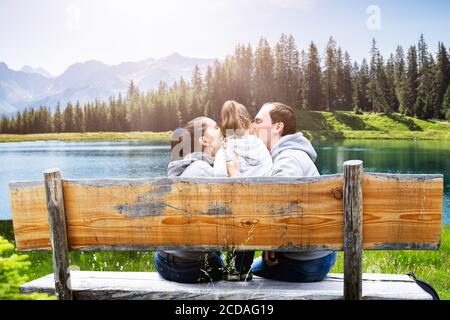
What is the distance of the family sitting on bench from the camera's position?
3.80 metres

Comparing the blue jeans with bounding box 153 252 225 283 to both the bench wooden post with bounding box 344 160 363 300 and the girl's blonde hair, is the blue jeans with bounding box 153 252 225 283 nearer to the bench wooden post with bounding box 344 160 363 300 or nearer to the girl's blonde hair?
the bench wooden post with bounding box 344 160 363 300

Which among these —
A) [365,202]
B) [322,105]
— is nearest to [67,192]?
[365,202]

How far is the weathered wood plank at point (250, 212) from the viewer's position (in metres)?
3.31

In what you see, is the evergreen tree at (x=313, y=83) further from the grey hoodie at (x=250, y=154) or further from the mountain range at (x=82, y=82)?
the grey hoodie at (x=250, y=154)

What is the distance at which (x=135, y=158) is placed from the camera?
61.1 m

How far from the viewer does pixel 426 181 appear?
3271mm

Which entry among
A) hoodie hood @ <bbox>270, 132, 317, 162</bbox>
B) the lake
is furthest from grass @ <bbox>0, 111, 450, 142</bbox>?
hoodie hood @ <bbox>270, 132, 317, 162</bbox>

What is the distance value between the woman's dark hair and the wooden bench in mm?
794

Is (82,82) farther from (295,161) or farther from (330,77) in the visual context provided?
(295,161)

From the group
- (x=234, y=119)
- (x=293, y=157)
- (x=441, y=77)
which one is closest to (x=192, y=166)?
(x=293, y=157)

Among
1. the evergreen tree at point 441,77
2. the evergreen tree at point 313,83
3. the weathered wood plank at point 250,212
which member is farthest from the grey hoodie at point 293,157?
the evergreen tree at point 313,83
